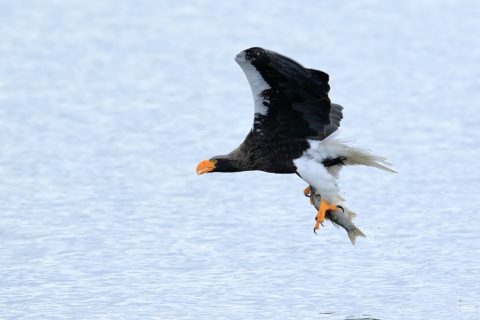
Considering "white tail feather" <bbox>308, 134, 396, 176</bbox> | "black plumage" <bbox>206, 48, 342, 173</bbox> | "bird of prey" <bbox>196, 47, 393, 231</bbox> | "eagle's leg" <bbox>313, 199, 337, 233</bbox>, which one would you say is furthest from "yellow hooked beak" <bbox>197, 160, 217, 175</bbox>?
"eagle's leg" <bbox>313, 199, 337, 233</bbox>

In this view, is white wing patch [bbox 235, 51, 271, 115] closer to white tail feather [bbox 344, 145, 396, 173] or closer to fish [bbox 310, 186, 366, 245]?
white tail feather [bbox 344, 145, 396, 173]

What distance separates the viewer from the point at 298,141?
35.1 ft

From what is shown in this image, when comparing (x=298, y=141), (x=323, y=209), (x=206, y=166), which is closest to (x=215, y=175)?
(x=206, y=166)

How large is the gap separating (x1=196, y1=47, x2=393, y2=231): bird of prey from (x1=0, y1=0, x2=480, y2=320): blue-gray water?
0.82 metres

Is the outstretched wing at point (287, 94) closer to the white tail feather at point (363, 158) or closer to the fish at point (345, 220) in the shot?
the white tail feather at point (363, 158)

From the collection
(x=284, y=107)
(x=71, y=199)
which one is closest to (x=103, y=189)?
(x=71, y=199)

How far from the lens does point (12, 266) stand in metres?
11.1

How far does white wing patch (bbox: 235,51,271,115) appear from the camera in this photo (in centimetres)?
990

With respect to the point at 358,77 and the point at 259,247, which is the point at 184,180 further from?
the point at 358,77

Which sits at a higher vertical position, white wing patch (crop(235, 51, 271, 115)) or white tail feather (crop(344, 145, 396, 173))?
white wing patch (crop(235, 51, 271, 115))

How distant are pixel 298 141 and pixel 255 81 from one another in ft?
2.39

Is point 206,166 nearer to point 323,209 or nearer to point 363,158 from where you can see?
point 323,209

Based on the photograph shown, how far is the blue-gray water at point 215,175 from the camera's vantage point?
34.6ft

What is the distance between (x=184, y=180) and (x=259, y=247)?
2.20 metres
